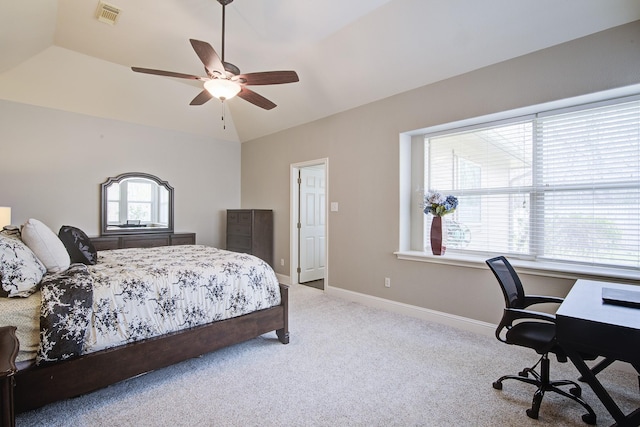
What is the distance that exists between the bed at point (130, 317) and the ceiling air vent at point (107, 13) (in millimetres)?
2411

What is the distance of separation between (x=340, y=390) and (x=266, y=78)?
2.43 m

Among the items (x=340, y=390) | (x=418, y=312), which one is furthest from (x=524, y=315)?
(x=418, y=312)

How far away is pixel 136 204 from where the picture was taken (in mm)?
4805

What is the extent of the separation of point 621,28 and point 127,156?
19.0 ft

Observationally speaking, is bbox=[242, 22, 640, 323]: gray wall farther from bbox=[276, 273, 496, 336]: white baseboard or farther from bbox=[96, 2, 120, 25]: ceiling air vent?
bbox=[96, 2, 120, 25]: ceiling air vent

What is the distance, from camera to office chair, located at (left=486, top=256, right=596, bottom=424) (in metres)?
1.80

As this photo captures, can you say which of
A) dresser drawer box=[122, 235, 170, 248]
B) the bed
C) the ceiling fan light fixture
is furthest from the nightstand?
dresser drawer box=[122, 235, 170, 248]

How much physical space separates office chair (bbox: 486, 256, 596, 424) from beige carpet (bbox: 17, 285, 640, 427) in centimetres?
9

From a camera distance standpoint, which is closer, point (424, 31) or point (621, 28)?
point (621, 28)

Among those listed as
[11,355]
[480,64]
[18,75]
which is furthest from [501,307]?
[18,75]

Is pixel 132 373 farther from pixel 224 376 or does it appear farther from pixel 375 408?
pixel 375 408

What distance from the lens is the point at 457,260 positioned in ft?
10.4

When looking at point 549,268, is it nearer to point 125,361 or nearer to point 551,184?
point 551,184

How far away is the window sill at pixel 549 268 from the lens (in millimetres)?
2381
